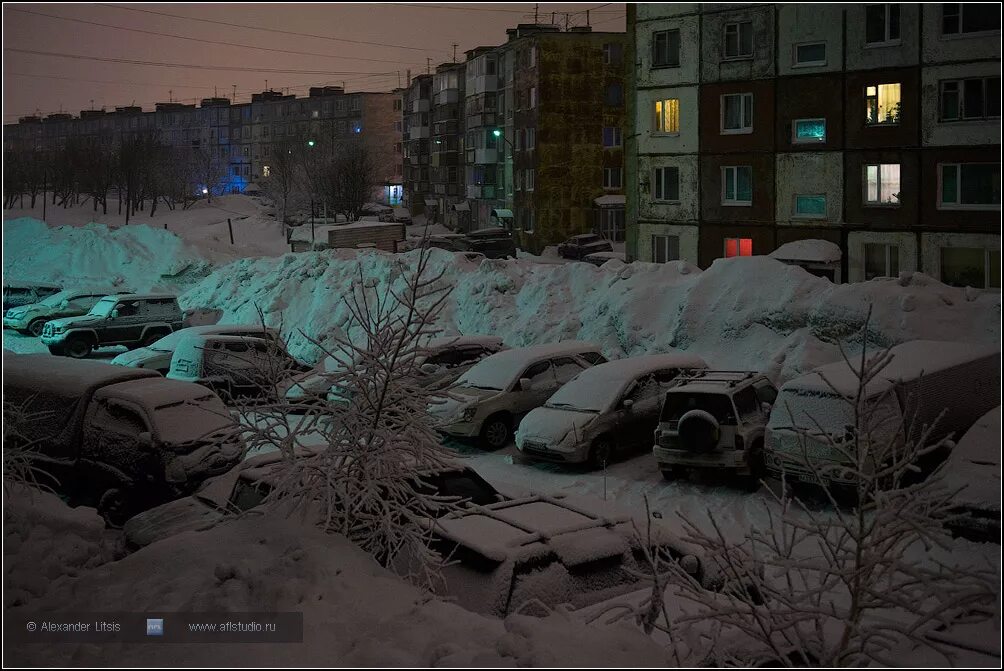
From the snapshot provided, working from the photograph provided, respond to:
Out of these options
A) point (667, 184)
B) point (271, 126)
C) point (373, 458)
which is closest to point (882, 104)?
point (667, 184)

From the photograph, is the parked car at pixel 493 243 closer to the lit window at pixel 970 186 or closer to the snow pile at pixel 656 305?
the snow pile at pixel 656 305

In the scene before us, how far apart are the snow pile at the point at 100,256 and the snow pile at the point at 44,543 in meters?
23.3

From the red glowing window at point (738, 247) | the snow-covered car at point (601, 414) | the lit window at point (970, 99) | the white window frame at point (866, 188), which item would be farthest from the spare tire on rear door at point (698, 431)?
the red glowing window at point (738, 247)

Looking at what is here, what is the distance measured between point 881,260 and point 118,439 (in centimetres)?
1539

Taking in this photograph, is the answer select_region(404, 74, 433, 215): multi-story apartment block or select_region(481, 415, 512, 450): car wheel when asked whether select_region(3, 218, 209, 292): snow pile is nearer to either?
select_region(481, 415, 512, 450): car wheel

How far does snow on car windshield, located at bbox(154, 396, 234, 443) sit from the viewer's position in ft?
34.7

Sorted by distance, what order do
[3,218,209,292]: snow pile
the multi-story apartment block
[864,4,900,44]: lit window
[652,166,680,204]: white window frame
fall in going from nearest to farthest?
[864,4,900,44]: lit window < [652,166,680,204]: white window frame < [3,218,209,292]: snow pile < the multi-story apartment block

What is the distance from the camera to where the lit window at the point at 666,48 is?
87.4 ft

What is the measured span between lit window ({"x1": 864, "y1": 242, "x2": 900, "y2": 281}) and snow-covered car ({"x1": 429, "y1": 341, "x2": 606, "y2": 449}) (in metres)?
7.56

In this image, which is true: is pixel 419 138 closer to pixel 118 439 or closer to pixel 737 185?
pixel 737 185

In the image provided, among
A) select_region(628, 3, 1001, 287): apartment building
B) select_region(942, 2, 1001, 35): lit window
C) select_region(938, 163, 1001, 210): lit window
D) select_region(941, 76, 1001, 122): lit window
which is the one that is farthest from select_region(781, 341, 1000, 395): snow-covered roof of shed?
select_region(942, 2, 1001, 35): lit window

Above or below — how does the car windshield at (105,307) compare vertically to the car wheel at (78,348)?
above

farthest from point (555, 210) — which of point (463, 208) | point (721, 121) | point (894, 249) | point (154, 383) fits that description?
point (154, 383)

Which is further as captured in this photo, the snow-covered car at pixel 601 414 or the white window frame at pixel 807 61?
the white window frame at pixel 807 61
